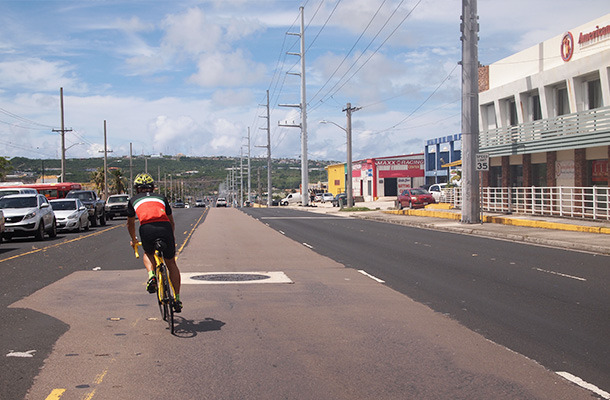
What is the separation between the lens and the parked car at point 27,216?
77.4 feet

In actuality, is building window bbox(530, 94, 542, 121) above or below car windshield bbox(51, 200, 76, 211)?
above

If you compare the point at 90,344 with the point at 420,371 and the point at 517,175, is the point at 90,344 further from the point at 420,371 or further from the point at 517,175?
the point at 517,175

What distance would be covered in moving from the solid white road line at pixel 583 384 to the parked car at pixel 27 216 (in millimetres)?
21676

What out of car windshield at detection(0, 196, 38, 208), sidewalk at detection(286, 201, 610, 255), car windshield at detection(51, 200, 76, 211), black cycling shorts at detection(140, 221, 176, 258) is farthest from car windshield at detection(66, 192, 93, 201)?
black cycling shorts at detection(140, 221, 176, 258)

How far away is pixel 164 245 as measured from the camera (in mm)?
7742

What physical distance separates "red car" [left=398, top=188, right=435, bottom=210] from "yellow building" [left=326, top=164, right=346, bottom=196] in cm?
Answer: 5853

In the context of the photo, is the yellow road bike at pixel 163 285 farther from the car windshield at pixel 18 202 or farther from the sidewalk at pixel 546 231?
the car windshield at pixel 18 202

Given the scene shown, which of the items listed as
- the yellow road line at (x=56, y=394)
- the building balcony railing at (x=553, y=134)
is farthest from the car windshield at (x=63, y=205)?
the yellow road line at (x=56, y=394)

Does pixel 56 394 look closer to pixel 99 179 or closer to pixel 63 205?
pixel 63 205

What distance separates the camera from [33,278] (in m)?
12.8

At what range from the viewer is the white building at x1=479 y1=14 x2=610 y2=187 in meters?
30.0

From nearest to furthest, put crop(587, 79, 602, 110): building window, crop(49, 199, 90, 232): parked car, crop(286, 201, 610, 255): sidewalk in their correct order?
crop(286, 201, 610, 255): sidewalk, crop(49, 199, 90, 232): parked car, crop(587, 79, 602, 110): building window

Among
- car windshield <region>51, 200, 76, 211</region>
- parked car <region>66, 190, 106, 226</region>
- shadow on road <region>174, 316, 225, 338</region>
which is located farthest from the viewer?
parked car <region>66, 190, 106, 226</region>

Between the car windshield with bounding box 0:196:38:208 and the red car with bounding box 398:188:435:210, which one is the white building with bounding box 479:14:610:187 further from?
the car windshield with bounding box 0:196:38:208
